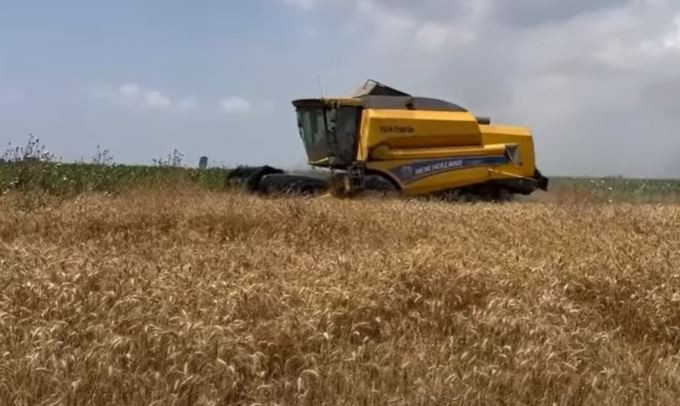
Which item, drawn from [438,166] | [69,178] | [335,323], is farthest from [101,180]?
[335,323]

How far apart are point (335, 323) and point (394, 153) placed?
11635 mm

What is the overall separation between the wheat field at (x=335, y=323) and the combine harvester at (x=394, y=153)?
26.3ft

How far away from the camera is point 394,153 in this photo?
15.6 m

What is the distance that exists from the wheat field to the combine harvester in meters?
8.03

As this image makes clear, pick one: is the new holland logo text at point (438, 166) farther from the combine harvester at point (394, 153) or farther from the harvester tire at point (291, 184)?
Result: the harvester tire at point (291, 184)

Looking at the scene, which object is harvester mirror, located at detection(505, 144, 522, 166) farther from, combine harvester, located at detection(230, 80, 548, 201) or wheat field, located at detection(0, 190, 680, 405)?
wheat field, located at detection(0, 190, 680, 405)

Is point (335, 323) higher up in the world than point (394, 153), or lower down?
lower down

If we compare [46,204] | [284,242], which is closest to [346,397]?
[284,242]

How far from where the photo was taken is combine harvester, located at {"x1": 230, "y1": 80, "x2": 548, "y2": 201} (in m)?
15.3

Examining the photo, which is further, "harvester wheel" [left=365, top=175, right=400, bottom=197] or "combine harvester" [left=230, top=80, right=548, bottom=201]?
"combine harvester" [left=230, top=80, right=548, bottom=201]

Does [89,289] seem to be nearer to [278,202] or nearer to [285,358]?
[285,358]

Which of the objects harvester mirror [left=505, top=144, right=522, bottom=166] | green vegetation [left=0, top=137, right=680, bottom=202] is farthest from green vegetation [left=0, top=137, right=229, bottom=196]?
harvester mirror [left=505, top=144, right=522, bottom=166]

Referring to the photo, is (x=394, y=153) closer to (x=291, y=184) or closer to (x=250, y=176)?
(x=291, y=184)

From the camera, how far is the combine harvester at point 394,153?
15.3 meters
